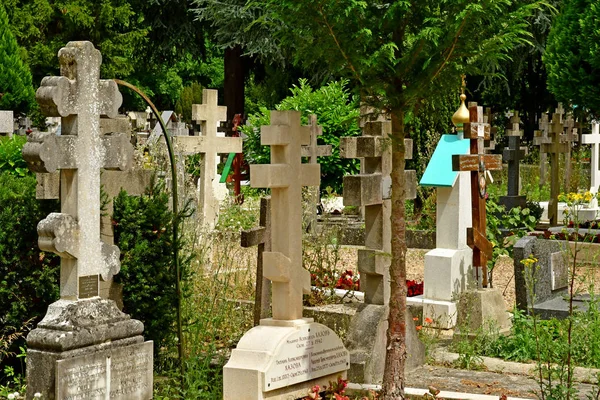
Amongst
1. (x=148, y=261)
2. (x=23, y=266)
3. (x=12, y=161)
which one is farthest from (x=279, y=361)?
(x=12, y=161)

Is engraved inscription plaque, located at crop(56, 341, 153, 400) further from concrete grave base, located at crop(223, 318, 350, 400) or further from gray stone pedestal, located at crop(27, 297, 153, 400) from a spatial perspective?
concrete grave base, located at crop(223, 318, 350, 400)

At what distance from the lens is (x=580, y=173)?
830 inches

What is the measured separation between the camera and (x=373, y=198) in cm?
736

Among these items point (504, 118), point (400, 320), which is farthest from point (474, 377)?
point (504, 118)

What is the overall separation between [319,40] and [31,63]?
945 inches

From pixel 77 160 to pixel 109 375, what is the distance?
1272mm

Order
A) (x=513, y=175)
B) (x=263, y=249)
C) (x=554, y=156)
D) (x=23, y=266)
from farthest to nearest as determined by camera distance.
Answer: (x=554, y=156), (x=513, y=175), (x=263, y=249), (x=23, y=266)

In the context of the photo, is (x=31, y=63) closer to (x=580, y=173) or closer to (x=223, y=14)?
(x=223, y=14)

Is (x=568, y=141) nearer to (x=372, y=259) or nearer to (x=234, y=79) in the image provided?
(x=234, y=79)

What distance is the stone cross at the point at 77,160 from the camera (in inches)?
229

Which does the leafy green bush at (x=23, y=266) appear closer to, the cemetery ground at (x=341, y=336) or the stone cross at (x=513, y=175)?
the cemetery ground at (x=341, y=336)

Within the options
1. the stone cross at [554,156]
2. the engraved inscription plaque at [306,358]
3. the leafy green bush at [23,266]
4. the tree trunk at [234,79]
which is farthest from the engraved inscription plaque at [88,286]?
the tree trunk at [234,79]

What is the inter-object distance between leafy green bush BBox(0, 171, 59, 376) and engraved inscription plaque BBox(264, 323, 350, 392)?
64.5 inches

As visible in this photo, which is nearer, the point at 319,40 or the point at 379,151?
the point at 319,40
